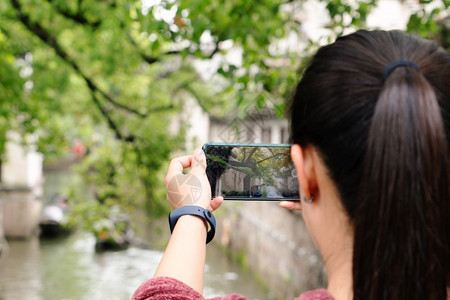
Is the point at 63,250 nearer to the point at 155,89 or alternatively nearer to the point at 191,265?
the point at 155,89

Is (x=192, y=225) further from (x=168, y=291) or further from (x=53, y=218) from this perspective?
(x=53, y=218)

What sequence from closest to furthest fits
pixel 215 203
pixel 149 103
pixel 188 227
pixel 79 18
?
1. pixel 188 227
2. pixel 215 203
3. pixel 79 18
4. pixel 149 103

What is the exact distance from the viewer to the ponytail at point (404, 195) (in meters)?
0.89

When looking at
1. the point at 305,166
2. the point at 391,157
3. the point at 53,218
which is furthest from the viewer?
the point at 53,218

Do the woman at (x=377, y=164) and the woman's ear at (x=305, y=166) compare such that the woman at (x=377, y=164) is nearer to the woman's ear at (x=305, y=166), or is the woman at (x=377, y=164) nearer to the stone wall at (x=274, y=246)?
the woman's ear at (x=305, y=166)

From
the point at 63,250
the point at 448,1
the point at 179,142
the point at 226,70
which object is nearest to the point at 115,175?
the point at 179,142

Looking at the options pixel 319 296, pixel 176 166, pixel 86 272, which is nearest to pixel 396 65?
pixel 319 296

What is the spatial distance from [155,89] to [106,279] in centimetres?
893

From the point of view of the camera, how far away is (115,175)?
429 inches

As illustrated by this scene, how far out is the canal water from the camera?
17141mm

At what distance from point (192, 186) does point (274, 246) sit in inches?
559

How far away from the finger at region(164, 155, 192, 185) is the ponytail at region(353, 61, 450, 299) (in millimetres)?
418

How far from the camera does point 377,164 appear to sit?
894mm

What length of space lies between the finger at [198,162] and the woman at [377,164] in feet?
0.83
